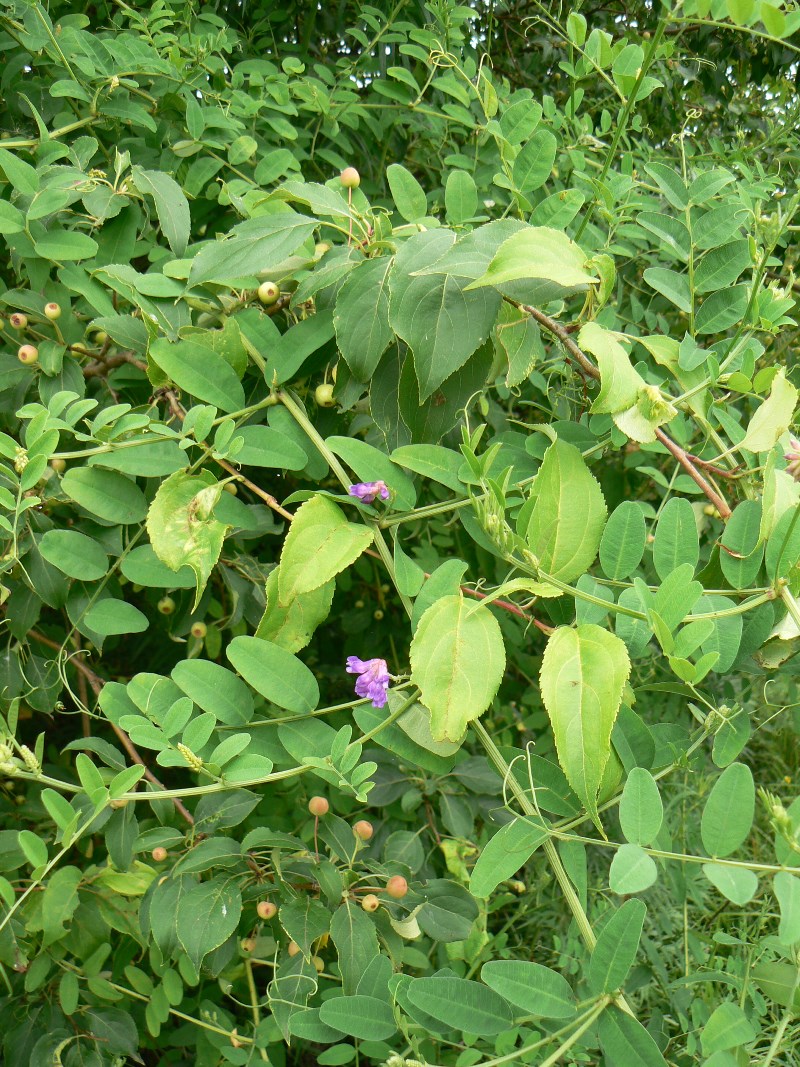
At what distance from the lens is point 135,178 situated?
844 millimetres

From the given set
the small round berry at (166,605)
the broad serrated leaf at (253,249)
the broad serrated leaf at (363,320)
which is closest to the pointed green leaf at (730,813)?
the broad serrated leaf at (363,320)

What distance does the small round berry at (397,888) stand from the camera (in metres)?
0.77

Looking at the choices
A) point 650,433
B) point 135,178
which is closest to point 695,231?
point 650,433

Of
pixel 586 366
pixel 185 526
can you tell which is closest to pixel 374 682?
pixel 185 526

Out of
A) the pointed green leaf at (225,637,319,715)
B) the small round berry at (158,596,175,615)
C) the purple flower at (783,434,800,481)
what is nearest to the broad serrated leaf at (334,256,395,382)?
the pointed green leaf at (225,637,319,715)

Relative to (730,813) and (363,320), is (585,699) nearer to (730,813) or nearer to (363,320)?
(730,813)

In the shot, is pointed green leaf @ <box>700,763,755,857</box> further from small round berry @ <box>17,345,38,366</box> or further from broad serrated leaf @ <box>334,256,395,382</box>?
small round berry @ <box>17,345,38,366</box>

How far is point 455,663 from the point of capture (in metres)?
0.57

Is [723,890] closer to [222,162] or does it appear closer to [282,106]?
[222,162]

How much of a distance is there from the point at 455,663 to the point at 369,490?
0.16 m

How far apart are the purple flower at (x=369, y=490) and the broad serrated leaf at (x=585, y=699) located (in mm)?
179

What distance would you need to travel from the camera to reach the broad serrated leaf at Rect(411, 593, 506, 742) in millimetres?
564

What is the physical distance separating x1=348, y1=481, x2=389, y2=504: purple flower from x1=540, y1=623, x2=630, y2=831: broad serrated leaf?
18 cm

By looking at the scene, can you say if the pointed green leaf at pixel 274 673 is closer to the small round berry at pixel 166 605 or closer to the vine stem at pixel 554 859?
the vine stem at pixel 554 859
